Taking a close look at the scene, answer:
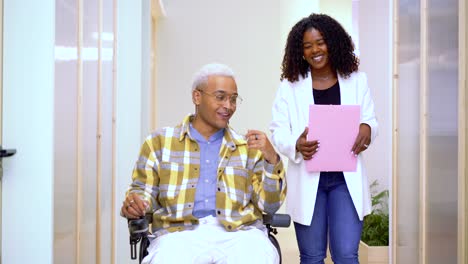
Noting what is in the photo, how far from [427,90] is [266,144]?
Result: 130 cm

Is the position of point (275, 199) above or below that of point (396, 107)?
below

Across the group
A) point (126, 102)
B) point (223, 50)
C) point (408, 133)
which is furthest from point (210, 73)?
point (223, 50)

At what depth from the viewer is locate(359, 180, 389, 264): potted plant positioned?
14.2 ft

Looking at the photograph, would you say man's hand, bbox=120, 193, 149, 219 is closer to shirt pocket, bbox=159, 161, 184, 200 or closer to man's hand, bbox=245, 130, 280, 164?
shirt pocket, bbox=159, 161, 184, 200

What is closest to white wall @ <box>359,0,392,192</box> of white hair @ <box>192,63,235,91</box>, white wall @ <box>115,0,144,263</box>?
white wall @ <box>115,0,144,263</box>

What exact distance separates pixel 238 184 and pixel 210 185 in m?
0.11

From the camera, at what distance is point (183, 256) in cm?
196

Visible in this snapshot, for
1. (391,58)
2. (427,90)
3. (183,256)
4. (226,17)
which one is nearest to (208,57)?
(226,17)

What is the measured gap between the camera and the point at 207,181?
220 cm

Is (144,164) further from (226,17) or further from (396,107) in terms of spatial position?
(226,17)

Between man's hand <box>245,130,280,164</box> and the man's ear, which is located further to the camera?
the man's ear

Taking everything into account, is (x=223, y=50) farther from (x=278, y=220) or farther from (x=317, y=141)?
(x=278, y=220)

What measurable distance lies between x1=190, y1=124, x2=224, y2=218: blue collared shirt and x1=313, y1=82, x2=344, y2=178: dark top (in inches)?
17.8

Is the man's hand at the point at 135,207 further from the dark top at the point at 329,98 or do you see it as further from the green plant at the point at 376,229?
the green plant at the point at 376,229
